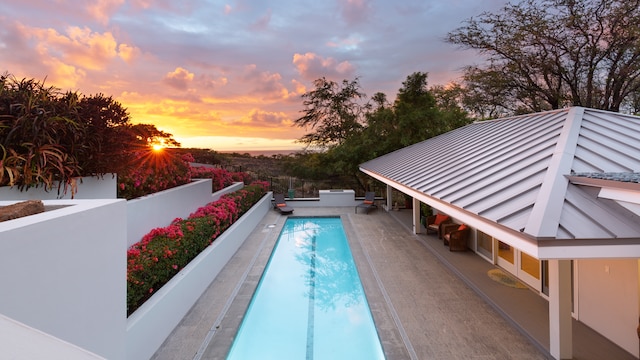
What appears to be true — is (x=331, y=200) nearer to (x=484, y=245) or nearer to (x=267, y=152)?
(x=484, y=245)

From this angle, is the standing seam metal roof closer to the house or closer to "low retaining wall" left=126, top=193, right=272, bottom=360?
the house

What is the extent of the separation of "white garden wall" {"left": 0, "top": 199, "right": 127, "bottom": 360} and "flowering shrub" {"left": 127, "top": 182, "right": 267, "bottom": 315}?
5.12 ft

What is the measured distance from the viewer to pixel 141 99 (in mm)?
12547

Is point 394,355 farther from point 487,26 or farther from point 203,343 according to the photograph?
point 487,26

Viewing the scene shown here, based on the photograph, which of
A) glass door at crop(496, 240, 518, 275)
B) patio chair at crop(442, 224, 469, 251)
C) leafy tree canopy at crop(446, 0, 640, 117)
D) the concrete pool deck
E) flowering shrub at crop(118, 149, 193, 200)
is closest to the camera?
the concrete pool deck

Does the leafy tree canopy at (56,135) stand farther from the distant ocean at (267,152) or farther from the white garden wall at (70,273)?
the distant ocean at (267,152)

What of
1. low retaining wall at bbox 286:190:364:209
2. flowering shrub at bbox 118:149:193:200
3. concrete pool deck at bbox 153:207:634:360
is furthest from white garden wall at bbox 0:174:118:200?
low retaining wall at bbox 286:190:364:209

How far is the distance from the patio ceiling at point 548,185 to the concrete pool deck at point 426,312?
7.22 feet

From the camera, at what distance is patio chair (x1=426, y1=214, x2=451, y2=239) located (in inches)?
438

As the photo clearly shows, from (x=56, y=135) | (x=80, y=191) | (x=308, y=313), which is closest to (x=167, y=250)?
(x=80, y=191)

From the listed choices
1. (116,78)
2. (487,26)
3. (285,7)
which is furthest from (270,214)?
(487,26)

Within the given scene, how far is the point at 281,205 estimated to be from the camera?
56.7 ft

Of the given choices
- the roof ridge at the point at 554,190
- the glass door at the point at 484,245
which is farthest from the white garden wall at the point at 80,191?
the glass door at the point at 484,245

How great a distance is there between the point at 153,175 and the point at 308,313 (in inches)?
195
